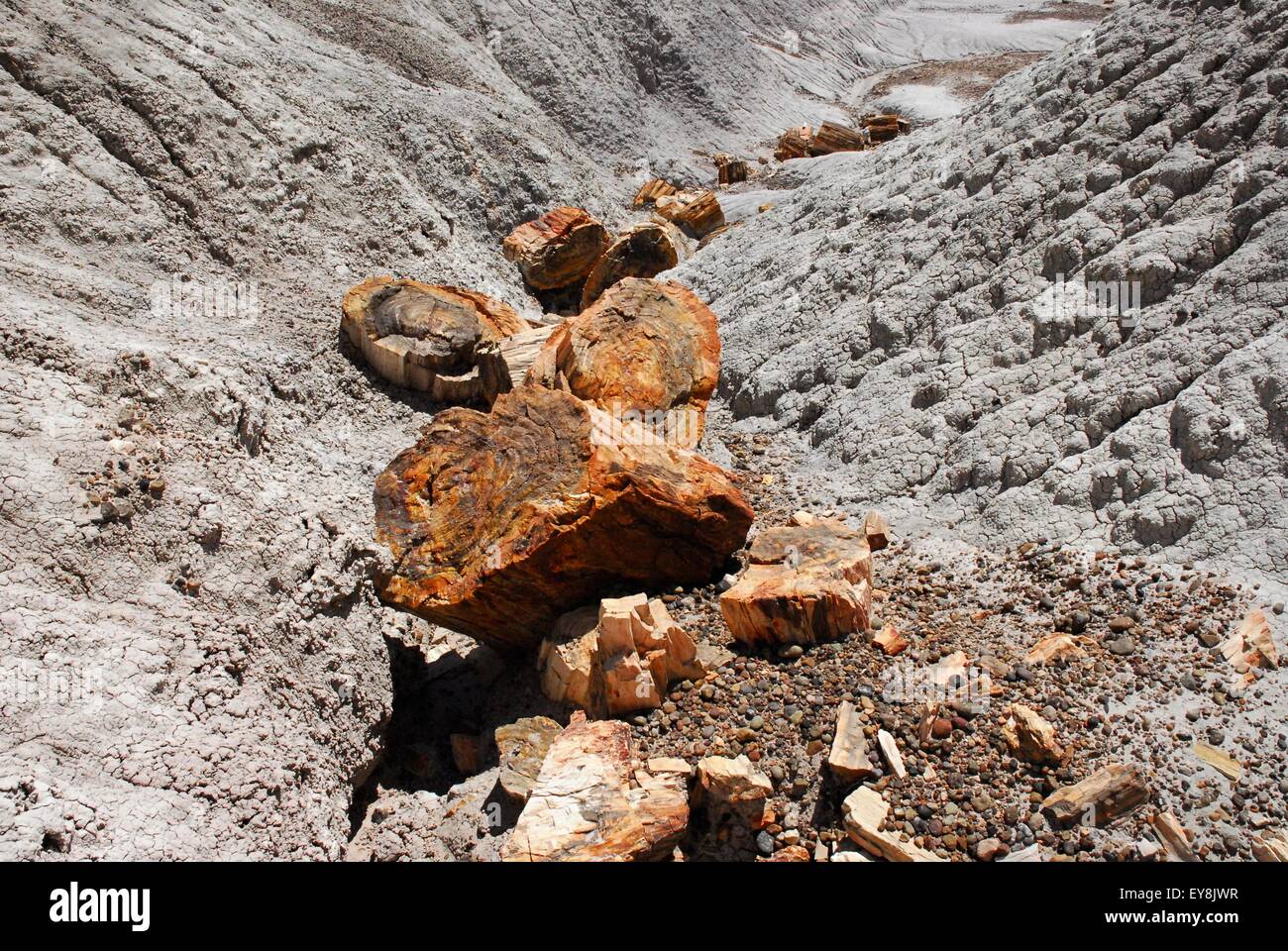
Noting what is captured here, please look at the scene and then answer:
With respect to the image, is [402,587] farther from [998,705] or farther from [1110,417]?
[1110,417]

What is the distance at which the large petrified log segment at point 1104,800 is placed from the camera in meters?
3.89

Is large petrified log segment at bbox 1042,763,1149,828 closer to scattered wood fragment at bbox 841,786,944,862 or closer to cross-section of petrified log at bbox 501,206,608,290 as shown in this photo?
scattered wood fragment at bbox 841,786,944,862

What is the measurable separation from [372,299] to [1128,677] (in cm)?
633

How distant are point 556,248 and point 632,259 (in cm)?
92

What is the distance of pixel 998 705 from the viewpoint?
450cm

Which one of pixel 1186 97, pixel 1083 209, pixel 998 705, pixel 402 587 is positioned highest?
pixel 1186 97

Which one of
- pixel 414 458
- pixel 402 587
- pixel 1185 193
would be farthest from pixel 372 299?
pixel 1185 193

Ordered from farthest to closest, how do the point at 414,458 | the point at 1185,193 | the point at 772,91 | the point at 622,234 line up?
the point at 772,91 → the point at 622,234 → the point at 1185,193 → the point at 414,458

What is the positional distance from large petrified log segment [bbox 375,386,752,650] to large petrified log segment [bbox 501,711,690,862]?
1159 millimetres

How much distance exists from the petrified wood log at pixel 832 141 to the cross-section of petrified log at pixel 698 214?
439 centimetres

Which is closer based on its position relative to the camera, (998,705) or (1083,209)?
(998,705)

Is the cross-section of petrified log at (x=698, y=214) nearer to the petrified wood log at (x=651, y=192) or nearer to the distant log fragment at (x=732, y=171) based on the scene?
the petrified wood log at (x=651, y=192)

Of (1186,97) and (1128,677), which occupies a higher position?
(1186,97)

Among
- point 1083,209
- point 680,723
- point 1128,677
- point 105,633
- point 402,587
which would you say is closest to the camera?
point 105,633
